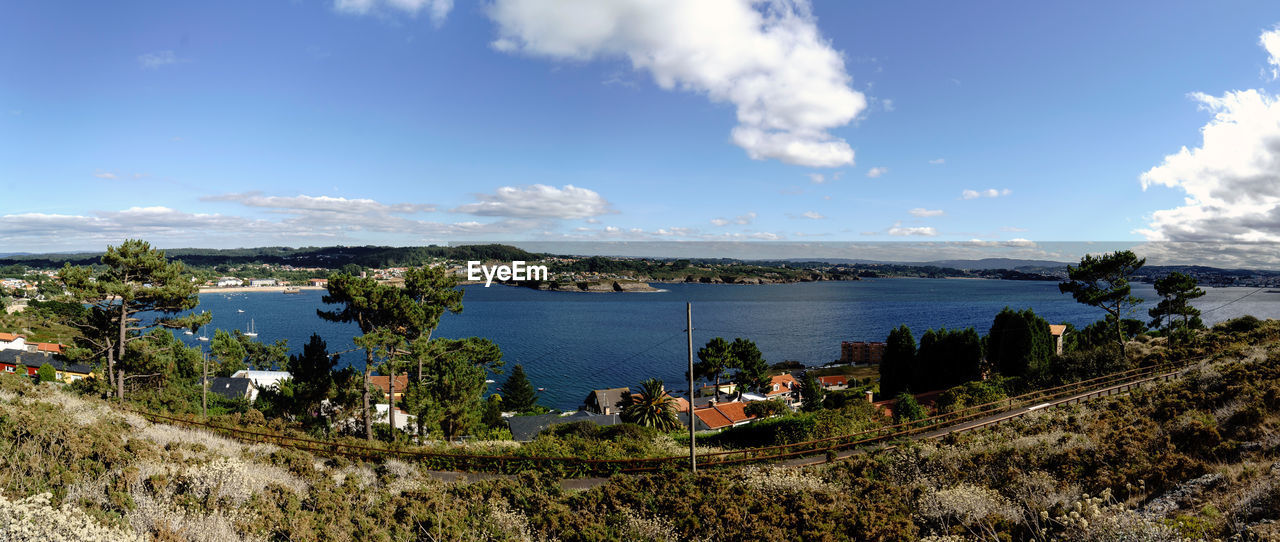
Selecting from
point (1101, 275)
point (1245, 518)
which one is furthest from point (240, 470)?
point (1101, 275)

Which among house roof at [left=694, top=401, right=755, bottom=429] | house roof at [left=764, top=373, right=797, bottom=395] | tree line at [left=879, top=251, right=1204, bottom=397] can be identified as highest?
tree line at [left=879, top=251, right=1204, bottom=397]

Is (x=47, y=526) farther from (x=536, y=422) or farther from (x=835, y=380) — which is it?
(x=835, y=380)

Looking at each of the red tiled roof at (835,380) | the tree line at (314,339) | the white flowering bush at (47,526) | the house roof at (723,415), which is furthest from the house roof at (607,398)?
the white flowering bush at (47,526)

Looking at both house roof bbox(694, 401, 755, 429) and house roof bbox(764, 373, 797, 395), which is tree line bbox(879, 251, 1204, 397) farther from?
house roof bbox(694, 401, 755, 429)

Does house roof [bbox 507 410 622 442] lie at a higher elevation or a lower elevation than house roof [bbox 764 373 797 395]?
higher

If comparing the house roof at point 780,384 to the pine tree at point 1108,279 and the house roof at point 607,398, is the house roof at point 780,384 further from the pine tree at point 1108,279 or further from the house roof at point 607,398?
the pine tree at point 1108,279

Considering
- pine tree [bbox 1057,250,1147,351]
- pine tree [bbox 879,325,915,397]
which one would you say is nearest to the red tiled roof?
pine tree [bbox 879,325,915,397]
